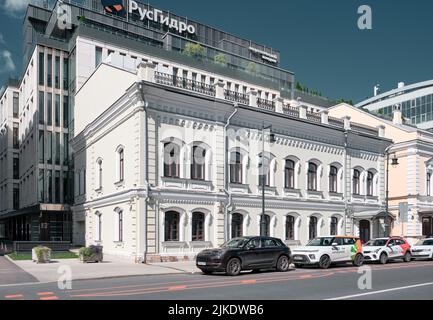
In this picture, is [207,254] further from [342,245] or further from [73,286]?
[342,245]

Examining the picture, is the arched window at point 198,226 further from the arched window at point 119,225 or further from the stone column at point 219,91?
the stone column at point 219,91

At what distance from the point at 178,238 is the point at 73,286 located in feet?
37.5

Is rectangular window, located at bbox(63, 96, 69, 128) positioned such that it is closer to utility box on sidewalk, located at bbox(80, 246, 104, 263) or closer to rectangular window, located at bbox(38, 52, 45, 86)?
rectangular window, located at bbox(38, 52, 45, 86)

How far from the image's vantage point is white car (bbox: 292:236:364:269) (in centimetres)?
2366

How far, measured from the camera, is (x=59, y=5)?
2061 inches

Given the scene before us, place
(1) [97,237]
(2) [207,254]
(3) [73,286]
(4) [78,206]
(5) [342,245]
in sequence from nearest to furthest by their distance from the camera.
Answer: (3) [73,286]
(2) [207,254]
(5) [342,245]
(1) [97,237]
(4) [78,206]

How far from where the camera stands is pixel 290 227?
33.9m

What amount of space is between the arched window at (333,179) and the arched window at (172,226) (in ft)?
44.6

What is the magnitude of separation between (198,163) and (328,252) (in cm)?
926

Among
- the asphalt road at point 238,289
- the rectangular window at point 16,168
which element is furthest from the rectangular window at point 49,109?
the asphalt road at point 238,289

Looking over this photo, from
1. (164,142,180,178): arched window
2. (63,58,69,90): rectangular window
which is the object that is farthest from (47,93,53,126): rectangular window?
(164,142,180,178): arched window

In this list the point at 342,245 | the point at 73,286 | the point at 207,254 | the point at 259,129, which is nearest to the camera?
the point at 73,286
